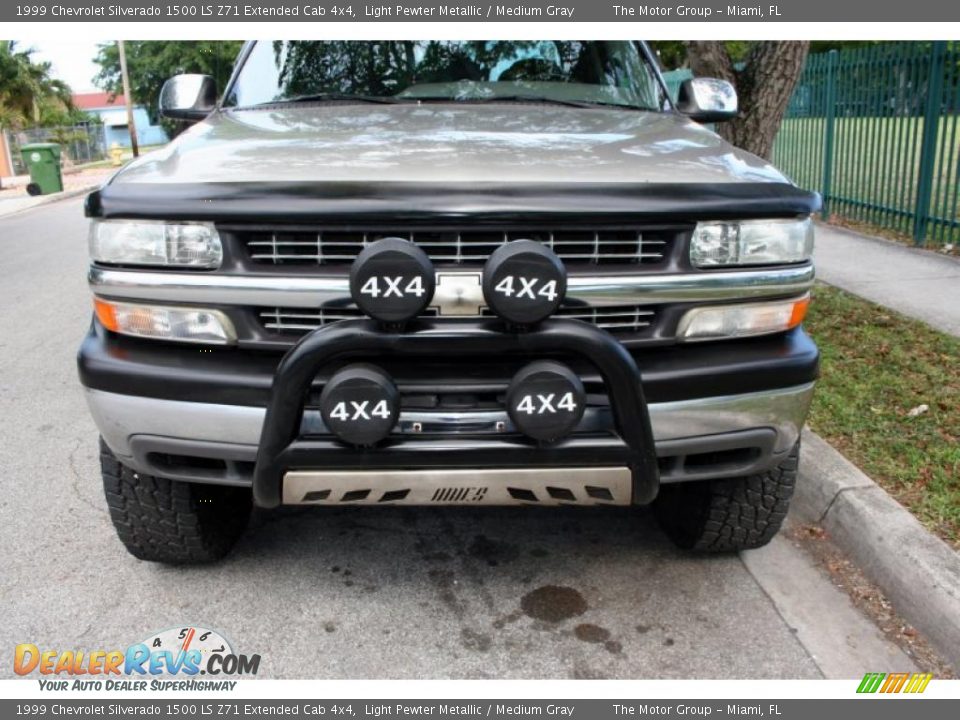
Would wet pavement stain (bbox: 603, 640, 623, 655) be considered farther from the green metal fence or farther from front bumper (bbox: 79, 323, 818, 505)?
the green metal fence

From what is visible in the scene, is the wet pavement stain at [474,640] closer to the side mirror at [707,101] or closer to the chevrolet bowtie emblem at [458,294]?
the chevrolet bowtie emblem at [458,294]

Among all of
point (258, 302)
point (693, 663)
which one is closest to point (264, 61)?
point (258, 302)

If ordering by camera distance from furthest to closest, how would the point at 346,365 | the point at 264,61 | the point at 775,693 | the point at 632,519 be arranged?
1. the point at 264,61
2. the point at 632,519
3. the point at 775,693
4. the point at 346,365

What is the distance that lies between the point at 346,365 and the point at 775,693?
4.80 ft

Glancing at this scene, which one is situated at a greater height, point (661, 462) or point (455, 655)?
point (661, 462)

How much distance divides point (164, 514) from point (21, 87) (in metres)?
32.2

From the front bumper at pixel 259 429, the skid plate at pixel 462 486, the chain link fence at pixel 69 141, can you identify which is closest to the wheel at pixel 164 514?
the front bumper at pixel 259 429

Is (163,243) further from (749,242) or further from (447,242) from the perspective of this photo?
(749,242)

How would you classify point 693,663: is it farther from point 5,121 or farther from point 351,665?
point 5,121

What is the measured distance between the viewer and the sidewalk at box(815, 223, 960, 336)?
19.0 feet

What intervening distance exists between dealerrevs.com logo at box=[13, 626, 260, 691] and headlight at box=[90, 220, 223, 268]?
113 cm

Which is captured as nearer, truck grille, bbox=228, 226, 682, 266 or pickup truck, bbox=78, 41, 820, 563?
pickup truck, bbox=78, 41, 820, 563

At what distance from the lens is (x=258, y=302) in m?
2.33

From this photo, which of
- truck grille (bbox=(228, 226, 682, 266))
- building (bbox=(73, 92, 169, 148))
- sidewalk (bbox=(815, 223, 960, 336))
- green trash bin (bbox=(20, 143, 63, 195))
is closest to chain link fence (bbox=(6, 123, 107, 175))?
green trash bin (bbox=(20, 143, 63, 195))
